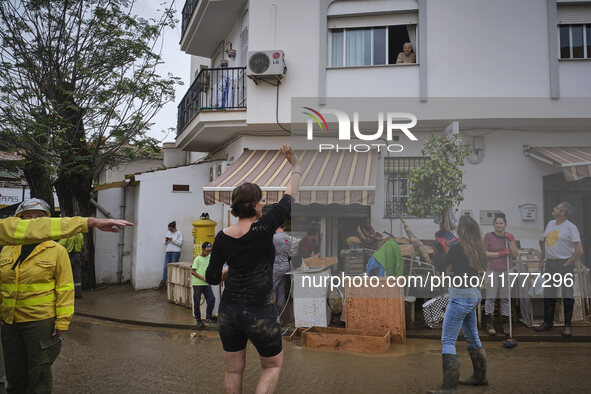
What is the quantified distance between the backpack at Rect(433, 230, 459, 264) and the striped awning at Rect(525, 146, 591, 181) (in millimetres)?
2529

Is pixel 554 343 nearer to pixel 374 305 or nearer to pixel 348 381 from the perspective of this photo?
pixel 374 305

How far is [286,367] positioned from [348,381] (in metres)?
0.93

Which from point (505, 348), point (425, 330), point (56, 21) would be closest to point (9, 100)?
point (56, 21)

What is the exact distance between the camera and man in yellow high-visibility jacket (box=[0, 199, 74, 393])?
3.74 m

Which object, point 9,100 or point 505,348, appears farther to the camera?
point 9,100

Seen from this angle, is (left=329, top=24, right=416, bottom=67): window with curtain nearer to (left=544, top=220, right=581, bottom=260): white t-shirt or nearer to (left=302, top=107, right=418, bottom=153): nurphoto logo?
(left=302, top=107, right=418, bottom=153): nurphoto logo

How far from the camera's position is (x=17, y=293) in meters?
3.77

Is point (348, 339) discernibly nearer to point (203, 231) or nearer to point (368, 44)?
point (203, 231)

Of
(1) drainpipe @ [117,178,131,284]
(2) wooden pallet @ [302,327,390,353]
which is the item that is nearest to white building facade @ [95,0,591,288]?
(2) wooden pallet @ [302,327,390,353]

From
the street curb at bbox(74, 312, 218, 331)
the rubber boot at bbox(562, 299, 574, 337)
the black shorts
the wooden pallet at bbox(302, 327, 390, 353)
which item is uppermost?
the black shorts

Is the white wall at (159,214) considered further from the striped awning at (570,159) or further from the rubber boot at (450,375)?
the rubber boot at (450,375)

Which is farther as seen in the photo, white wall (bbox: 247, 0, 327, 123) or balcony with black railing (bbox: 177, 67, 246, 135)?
balcony with black railing (bbox: 177, 67, 246, 135)

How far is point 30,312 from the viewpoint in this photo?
3.77 m

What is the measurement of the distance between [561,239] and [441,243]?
2341 millimetres
